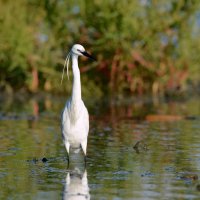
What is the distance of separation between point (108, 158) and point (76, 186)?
2374mm

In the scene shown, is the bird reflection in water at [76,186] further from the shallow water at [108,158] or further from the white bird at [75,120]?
the white bird at [75,120]

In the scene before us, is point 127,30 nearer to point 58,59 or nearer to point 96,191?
point 58,59

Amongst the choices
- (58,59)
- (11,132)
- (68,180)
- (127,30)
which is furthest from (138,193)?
(58,59)

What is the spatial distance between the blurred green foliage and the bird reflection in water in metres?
15.0

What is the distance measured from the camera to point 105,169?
10430 mm

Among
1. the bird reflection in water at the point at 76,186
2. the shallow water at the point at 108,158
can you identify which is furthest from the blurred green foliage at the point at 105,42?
the bird reflection in water at the point at 76,186

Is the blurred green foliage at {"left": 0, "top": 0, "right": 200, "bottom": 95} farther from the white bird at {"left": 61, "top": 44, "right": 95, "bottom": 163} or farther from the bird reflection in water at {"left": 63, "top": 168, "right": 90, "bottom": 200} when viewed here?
the bird reflection in water at {"left": 63, "top": 168, "right": 90, "bottom": 200}

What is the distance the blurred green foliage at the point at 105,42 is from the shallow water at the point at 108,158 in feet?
17.9

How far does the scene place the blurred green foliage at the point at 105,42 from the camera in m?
25.5

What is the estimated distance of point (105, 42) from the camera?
84.3 feet

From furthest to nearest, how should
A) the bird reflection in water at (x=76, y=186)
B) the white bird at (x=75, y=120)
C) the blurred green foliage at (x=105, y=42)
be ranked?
the blurred green foliage at (x=105, y=42), the white bird at (x=75, y=120), the bird reflection in water at (x=76, y=186)

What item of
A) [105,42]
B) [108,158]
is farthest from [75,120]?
[105,42]

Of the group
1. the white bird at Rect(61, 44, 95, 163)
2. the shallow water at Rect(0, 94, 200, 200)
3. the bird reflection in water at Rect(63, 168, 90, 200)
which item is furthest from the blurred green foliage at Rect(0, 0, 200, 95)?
the bird reflection in water at Rect(63, 168, 90, 200)

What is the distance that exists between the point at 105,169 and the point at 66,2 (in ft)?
53.7
